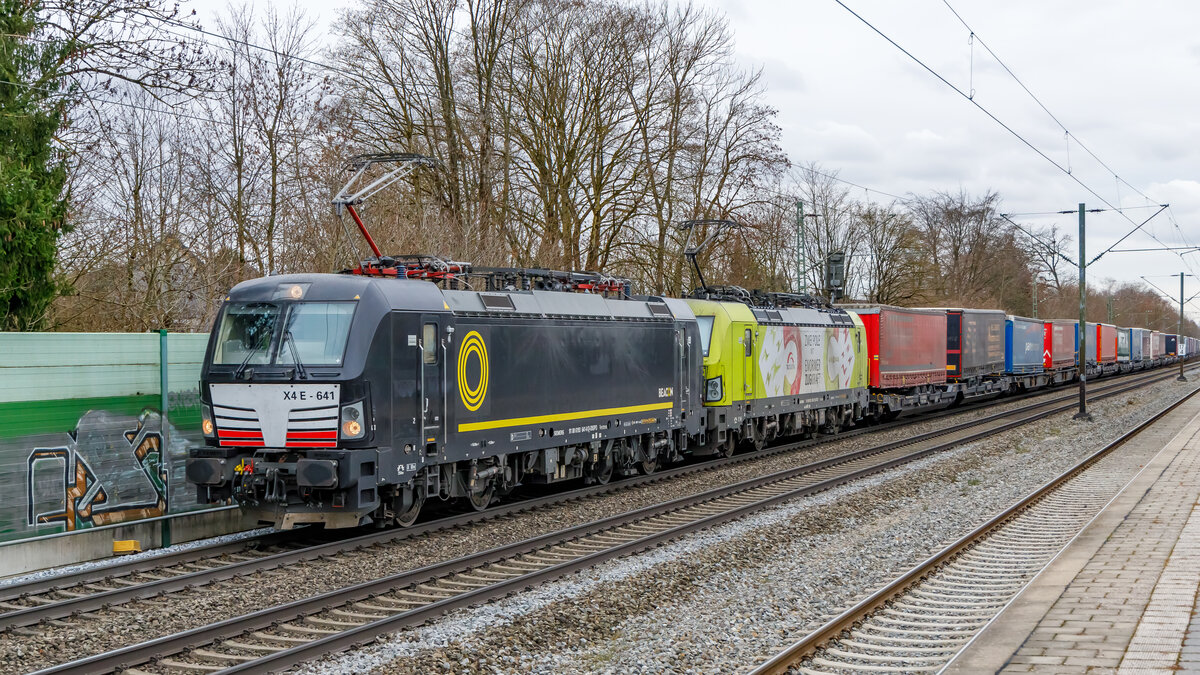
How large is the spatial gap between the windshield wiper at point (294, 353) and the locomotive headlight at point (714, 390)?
10.2 meters

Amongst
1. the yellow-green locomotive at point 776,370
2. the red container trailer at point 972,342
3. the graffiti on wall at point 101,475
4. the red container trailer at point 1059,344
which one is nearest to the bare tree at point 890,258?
the red container trailer at point 1059,344

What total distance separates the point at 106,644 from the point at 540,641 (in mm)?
3295

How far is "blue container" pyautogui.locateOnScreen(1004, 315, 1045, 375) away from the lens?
40.9 m

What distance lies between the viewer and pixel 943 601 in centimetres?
962

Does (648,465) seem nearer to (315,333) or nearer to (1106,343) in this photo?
(315,333)

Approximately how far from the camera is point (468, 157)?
3020 centimetres

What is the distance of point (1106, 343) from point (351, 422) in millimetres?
58163

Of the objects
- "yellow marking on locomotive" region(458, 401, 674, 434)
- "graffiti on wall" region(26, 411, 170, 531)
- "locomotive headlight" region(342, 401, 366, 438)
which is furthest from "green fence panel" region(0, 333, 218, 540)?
"yellow marking on locomotive" region(458, 401, 674, 434)

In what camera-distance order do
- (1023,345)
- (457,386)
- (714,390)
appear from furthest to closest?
(1023,345), (714,390), (457,386)

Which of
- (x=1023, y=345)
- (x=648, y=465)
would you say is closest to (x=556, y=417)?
(x=648, y=465)

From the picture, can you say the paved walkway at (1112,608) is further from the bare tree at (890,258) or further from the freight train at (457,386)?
the bare tree at (890,258)

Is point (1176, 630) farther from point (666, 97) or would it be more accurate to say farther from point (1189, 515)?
point (666, 97)

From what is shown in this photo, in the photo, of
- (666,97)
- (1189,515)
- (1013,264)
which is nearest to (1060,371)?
(1013,264)

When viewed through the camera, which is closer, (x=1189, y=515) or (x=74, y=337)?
(x=74, y=337)
